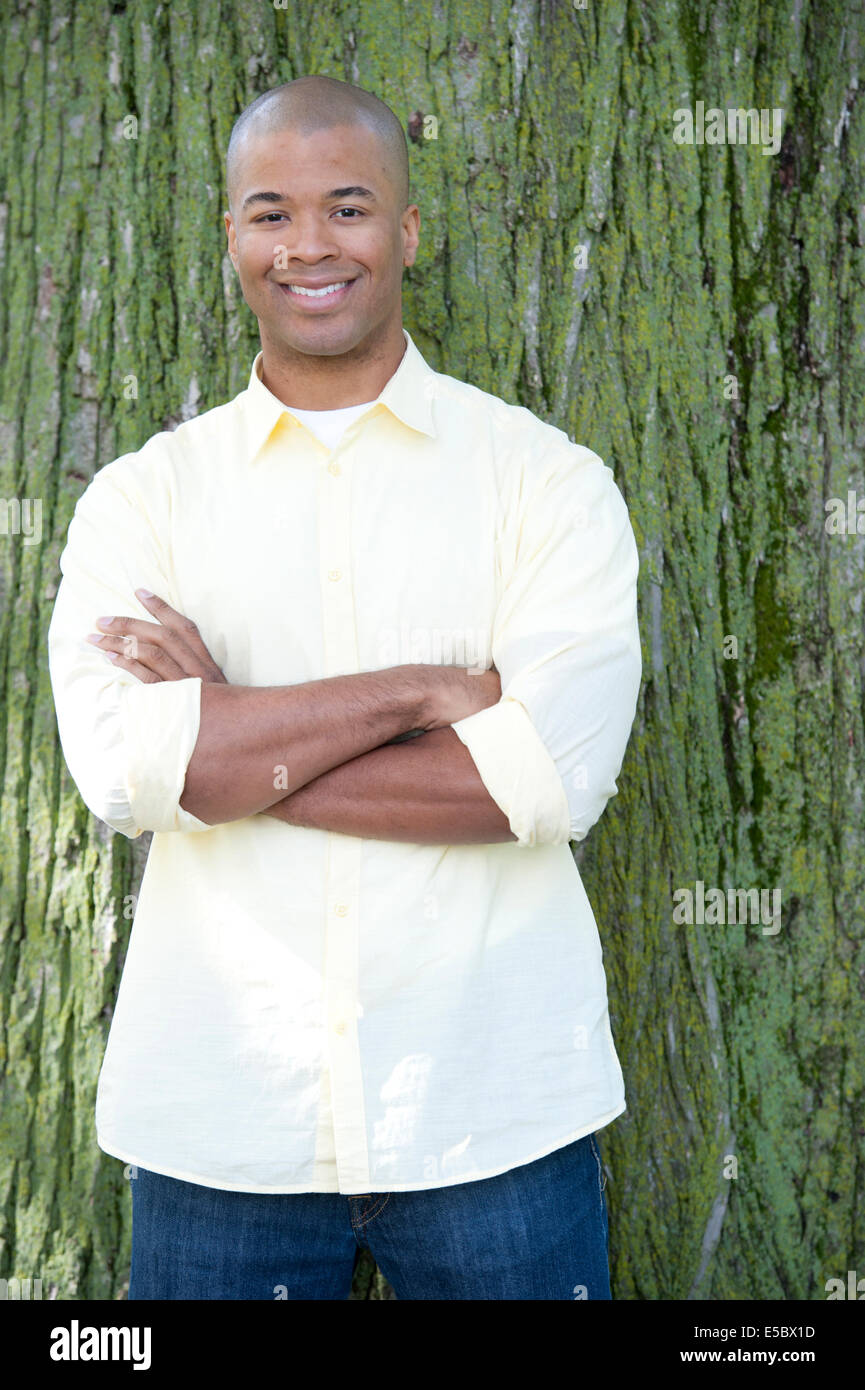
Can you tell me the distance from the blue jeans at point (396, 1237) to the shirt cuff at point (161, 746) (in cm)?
57

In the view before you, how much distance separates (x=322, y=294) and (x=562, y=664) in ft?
2.46

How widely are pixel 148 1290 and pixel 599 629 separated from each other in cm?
127

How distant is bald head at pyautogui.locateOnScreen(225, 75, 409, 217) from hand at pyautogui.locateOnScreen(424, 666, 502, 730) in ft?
2.77

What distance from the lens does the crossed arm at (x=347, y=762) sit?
6.07ft

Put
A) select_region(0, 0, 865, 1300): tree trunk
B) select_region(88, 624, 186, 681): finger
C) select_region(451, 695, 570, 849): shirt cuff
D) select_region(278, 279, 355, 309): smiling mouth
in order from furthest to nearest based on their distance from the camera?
select_region(0, 0, 865, 1300): tree trunk
select_region(278, 279, 355, 309): smiling mouth
select_region(88, 624, 186, 681): finger
select_region(451, 695, 570, 849): shirt cuff

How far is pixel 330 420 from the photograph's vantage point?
2.16m

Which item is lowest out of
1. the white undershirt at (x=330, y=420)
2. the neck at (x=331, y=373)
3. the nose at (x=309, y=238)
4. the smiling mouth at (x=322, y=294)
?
the white undershirt at (x=330, y=420)

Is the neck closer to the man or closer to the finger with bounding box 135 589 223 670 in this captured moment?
the man

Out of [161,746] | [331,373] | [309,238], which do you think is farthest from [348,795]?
[309,238]

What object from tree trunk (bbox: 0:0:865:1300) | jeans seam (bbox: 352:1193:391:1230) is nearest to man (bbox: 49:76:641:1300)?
jeans seam (bbox: 352:1193:391:1230)

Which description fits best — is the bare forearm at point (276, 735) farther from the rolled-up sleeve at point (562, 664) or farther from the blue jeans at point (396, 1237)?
the blue jeans at point (396, 1237)

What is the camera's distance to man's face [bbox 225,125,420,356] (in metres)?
2.04

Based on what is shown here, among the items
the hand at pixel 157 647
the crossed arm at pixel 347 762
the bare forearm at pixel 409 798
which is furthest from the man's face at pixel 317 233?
the bare forearm at pixel 409 798
